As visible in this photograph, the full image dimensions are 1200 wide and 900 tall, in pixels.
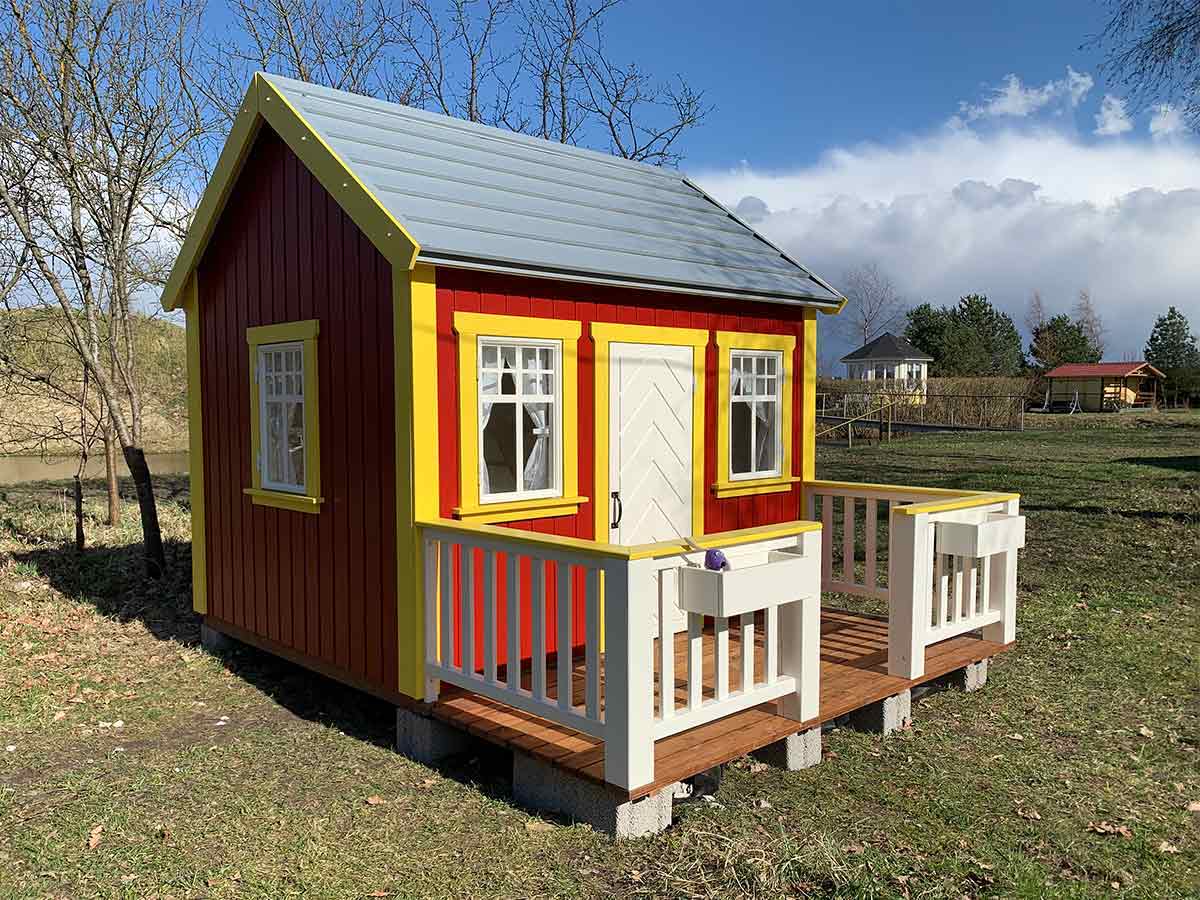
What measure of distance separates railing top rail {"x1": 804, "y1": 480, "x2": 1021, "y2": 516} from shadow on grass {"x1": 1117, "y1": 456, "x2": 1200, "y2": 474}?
39.9 ft

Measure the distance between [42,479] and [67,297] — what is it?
14.4 m

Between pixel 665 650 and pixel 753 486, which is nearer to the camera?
pixel 665 650

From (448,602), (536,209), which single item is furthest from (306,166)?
(448,602)

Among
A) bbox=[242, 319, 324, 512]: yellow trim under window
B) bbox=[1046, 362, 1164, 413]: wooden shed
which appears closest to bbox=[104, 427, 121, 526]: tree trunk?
bbox=[242, 319, 324, 512]: yellow trim under window

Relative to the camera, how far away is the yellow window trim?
21.8 ft

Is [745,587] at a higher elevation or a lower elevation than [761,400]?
lower

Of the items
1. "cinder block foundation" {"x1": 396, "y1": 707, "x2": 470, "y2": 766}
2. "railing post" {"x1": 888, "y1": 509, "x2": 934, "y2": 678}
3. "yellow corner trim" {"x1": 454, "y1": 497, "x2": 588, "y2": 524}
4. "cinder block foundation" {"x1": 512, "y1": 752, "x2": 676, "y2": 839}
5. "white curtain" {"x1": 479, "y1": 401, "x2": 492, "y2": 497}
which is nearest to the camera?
Result: "cinder block foundation" {"x1": 512, "y1": 752, "x2": 676, "y2": 839}

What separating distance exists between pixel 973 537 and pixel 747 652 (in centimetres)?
215

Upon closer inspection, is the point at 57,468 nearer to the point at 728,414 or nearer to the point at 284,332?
the point at 284,332

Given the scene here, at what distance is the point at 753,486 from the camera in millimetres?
7859

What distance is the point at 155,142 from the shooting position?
11180mm

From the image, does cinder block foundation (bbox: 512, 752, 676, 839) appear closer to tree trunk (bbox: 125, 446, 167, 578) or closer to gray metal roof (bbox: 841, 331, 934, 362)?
tree trunk (bbox: 125, 446, 167, 578)

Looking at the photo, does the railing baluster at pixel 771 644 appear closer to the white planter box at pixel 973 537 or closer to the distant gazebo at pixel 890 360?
the white planter box at pixel 973 537

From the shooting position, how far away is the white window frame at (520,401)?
19.9 feet
